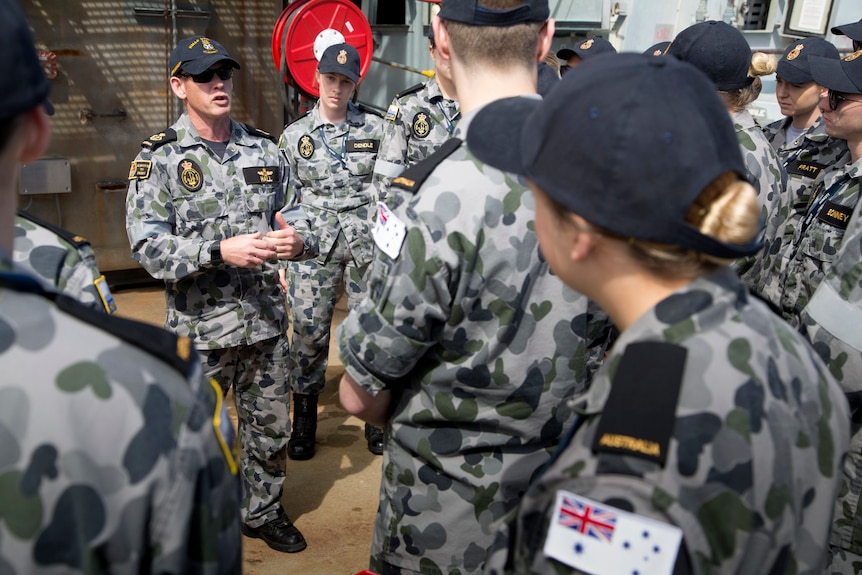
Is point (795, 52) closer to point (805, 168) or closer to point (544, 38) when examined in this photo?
point (805, 168)

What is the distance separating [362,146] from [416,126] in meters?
0.36

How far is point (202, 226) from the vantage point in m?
3.14

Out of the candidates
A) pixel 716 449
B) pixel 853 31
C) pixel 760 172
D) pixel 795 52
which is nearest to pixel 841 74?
pixel 760 172

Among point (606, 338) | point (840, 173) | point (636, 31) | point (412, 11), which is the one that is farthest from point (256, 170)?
point (636, 31)

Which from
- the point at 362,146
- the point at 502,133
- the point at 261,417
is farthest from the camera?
the point at 362,146

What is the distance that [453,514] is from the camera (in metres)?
1.80

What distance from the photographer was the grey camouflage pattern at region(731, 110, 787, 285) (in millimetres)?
3170

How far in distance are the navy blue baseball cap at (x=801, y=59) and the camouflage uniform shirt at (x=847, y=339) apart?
10.4 ft

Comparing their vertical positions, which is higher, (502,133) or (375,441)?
(502,133)

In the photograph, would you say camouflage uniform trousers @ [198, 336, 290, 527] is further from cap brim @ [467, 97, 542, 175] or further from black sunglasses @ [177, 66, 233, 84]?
cap brim @ [467, 97, 542, 175]

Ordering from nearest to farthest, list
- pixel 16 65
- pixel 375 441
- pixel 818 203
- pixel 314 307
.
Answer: pixel 16 65
pixel 818 203
pixel 375 441
pixel 314 307

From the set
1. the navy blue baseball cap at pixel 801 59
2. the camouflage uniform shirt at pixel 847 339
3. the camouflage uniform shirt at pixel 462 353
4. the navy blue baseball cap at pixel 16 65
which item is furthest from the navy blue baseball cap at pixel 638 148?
the navy blue baseball cap at pixel 801 59

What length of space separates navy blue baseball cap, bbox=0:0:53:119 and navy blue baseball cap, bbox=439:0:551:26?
1.05 m

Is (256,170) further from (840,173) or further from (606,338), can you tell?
(840,173)
